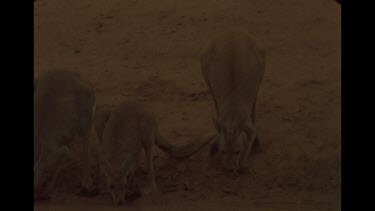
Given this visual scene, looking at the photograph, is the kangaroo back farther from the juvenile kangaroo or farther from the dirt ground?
the dirt ground

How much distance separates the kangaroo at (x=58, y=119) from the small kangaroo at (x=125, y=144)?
0.87 ft

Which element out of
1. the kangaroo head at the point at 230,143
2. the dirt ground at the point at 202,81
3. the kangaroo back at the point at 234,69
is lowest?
the dirt ground at the point at 202,81

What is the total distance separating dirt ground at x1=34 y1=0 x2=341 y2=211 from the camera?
7.41m

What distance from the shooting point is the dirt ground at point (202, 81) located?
741 centimetres

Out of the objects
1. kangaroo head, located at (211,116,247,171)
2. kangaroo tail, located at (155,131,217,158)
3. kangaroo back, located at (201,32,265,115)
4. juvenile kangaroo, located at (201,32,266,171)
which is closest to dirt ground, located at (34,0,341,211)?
kangaroo tail, located at (155,131,217,158)

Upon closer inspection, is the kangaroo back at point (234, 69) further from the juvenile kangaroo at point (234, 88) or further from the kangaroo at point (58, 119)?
the kangaroo at point (58, 119)

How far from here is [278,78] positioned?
9.59 m

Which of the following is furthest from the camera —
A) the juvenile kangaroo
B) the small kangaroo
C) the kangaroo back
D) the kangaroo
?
the kangaroo back

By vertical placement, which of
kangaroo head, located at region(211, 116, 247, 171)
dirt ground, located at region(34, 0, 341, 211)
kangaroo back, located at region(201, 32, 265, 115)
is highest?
kangaroo back, located at region(201, 32, 265, 115)

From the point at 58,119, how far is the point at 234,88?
78.5 inches

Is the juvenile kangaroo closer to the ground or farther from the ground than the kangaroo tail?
farther from the ground

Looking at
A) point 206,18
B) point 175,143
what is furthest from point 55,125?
point 206,18

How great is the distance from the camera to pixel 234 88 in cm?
771

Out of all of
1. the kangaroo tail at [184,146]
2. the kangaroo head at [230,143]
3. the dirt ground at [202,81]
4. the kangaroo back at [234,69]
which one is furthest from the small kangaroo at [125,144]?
the kangaroo back at [234,69]
